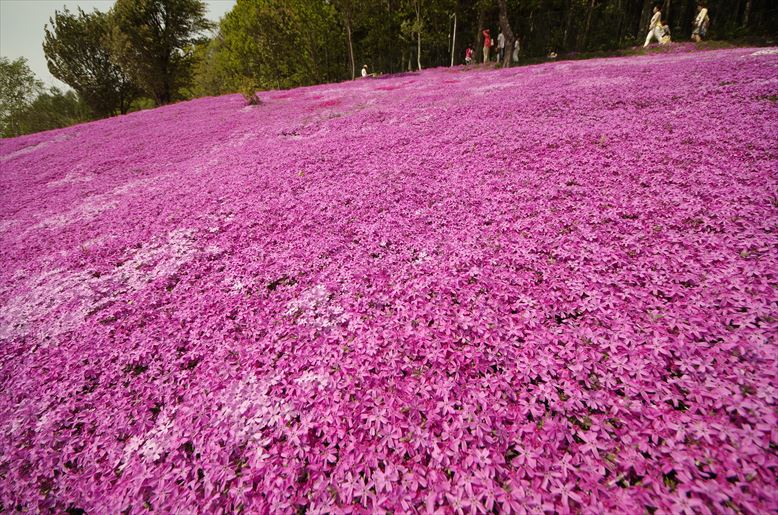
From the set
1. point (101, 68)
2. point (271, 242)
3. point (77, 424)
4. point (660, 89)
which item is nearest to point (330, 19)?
point (101, 68)

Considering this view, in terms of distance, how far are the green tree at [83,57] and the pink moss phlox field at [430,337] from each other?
62122 millimetres

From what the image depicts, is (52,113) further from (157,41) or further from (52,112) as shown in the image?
(157,41)

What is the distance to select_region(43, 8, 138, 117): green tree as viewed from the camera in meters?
50.8

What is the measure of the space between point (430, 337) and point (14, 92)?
117m

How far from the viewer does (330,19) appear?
2237 inches

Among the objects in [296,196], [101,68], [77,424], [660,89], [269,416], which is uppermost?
[101,68]

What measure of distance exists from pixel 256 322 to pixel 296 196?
5062 mm

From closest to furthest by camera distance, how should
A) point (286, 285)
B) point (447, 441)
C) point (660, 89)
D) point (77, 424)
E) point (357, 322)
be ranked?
point (447, 441)
point (77, 424)
point (357, 322)
point (286, 285)
point (660, 89)

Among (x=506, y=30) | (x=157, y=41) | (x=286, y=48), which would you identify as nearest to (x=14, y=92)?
(x=157, y=41)

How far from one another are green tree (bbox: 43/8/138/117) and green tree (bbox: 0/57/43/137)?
29241mm

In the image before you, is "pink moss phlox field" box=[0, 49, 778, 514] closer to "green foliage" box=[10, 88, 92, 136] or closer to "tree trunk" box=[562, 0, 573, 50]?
"tree trunk" box=[562, 0, 573, 50]

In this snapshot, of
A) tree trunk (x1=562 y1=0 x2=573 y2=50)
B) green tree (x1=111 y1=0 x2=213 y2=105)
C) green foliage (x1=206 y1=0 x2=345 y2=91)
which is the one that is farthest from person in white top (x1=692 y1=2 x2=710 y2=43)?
green tree (x1=111 y1=0 x2=213 y2=105)

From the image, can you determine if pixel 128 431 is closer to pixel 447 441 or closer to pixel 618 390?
pixel 447 441

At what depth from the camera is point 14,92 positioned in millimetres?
72375
